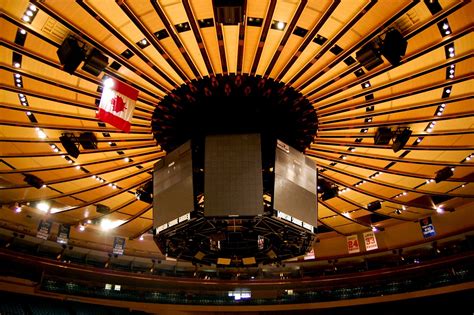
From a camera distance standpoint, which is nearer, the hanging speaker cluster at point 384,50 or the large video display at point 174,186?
the hanging speaker cluster at point 384,50

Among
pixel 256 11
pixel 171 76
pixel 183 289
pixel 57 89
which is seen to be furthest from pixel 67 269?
pixel 256 11

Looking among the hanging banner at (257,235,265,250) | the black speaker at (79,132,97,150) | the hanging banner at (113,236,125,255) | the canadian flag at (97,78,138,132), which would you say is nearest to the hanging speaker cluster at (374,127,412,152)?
the hanging banner at (257,235,265,250)

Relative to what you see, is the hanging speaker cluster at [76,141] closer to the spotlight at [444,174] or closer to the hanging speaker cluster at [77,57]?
the hanging speaker cluster at [77,57]

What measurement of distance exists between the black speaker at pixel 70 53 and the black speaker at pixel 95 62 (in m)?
→ 0.37

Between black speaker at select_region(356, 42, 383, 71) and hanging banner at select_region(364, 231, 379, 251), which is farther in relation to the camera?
hanging banner at select_region(364, 231, 379, 251)

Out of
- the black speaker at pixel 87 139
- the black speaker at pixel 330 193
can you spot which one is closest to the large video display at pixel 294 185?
the black speaker at pixel 330 193

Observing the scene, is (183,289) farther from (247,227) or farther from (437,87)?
(437,87)

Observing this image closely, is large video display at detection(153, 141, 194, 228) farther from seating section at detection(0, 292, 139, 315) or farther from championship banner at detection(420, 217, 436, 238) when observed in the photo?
championship banner at detection(420, 217, 436, 238)

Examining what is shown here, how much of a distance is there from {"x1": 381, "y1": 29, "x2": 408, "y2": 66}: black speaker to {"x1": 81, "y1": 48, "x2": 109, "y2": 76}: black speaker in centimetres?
773

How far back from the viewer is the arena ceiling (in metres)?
9.45

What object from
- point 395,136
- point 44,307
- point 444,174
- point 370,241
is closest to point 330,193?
point 395,136

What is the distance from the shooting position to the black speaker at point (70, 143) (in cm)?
1345

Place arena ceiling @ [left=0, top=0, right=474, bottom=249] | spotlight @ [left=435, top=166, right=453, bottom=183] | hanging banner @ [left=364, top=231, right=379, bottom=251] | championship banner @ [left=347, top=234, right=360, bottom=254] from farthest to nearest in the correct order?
1. championship banner @ [left=347, top=234, right=360, bottom=254]
2. hanging banner @ [left=364, top=231, right=379, bottom=251]
3. spotlight @ [left=435, top=166, right=453, bottom=183]
4. arena ceiling @ [left=0, top=0, right=474, bottom=249]

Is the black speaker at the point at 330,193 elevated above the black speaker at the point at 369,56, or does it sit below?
below
